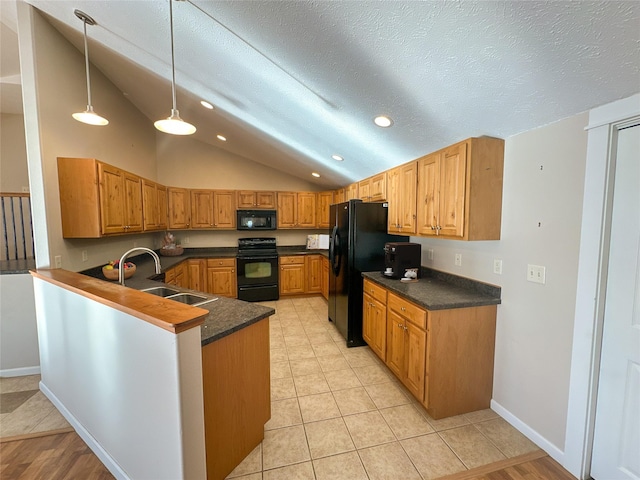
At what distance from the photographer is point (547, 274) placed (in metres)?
1.71

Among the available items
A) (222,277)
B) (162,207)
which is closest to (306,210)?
(222,277)

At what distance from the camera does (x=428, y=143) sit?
229 cm

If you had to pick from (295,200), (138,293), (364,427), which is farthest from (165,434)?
(295,200)

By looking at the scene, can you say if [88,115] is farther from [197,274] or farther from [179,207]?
[197,274]

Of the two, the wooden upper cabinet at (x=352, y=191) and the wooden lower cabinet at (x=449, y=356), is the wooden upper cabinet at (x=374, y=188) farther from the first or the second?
the wooden lower cabinet at (x=449, y=356)

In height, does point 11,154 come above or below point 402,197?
above

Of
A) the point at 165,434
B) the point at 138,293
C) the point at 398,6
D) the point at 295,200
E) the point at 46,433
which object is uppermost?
the point at 398,6

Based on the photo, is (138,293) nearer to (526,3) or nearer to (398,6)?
(398,6)

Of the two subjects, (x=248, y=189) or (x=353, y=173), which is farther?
(x=248, y=189)

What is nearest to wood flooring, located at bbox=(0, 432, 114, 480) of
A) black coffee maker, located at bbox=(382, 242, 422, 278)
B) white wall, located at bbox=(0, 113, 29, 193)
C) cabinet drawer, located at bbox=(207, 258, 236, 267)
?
black coffee maker, located at bbox=(382, 242, 422, 278)

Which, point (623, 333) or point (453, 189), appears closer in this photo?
point (623, 333)

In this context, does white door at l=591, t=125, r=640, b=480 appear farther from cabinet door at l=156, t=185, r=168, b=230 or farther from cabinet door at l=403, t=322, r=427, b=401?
cabinet door at l=156, t=185, r=168, b=230

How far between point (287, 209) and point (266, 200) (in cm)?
45

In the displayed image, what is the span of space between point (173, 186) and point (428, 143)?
4.66 meters
